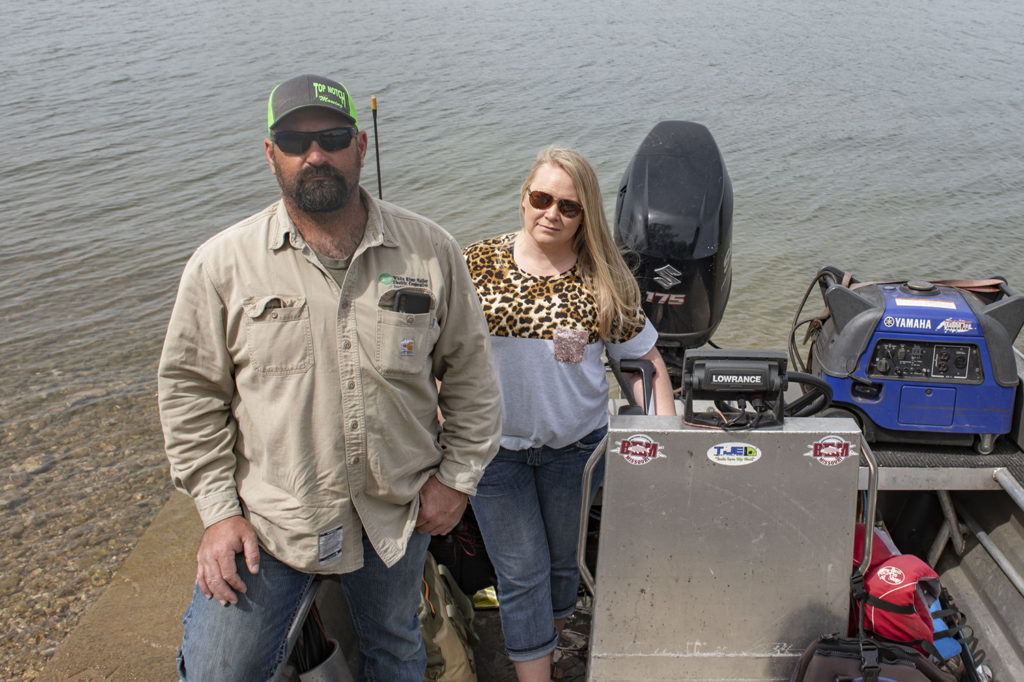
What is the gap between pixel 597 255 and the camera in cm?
245

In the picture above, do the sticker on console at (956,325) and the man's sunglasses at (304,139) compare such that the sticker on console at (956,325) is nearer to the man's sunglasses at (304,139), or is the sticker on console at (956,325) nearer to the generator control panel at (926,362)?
the generator control panel at (926,362)

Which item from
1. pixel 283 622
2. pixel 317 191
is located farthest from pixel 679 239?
pixel 283 622

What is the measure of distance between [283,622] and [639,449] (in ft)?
2.96

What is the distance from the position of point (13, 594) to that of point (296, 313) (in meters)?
3.01

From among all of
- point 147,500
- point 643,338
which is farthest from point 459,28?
point 643,338

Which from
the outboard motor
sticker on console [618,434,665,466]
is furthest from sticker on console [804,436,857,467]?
the outboard motor

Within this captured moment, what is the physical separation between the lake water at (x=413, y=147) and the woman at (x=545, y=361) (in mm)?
2180

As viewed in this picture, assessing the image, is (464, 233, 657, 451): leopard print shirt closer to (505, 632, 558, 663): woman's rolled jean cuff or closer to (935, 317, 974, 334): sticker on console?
(505, 632, 558, 663): woman's rolled jean cuff

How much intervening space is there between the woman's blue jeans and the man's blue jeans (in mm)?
339

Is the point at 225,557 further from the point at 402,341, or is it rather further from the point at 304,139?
the point at 304,139

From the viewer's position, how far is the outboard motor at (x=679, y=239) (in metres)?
3.66

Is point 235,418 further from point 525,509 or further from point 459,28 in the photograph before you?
point 459,28

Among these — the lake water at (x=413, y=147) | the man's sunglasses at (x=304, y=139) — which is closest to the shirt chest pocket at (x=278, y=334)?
the man's sunglasses at (x=304, y=139)

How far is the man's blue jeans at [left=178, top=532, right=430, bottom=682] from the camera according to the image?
6.09ft
